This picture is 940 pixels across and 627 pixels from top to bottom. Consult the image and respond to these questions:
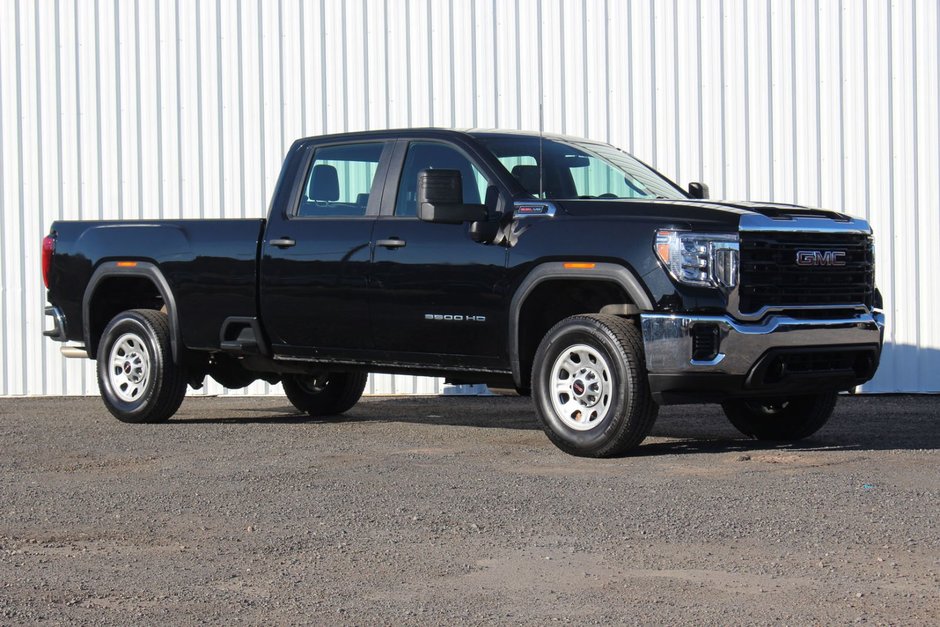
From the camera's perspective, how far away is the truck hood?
8.38 m

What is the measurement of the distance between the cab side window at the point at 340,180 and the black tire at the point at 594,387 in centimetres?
186

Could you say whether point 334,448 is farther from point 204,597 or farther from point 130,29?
point 130,29

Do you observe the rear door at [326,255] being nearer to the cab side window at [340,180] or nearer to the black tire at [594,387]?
the cab side window at [340,180]

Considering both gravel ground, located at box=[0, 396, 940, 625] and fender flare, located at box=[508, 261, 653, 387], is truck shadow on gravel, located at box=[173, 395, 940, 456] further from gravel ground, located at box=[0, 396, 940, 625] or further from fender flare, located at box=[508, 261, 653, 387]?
fender flare, located at box=[508, 261, 653, 387]

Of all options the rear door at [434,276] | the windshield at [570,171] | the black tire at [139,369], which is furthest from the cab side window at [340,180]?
the black tire at [139,369]

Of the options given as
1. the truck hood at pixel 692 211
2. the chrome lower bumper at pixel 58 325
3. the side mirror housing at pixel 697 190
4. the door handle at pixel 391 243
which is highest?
the side mirror housing at pixel 697 190

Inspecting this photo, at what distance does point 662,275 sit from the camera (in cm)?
835

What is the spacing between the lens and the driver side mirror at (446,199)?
9.00 m

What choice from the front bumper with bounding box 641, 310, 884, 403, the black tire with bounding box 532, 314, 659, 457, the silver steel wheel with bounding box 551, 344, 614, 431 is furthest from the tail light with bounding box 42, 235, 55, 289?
the front bumper with bounding box 641, 310, 884, 403

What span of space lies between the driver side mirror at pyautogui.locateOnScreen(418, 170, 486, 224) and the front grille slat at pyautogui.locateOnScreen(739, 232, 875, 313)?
1.66 m

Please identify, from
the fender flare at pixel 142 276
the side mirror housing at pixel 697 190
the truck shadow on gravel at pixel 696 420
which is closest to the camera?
the truck shadow on gravel at pixel 696 420

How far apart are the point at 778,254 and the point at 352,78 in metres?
6.97

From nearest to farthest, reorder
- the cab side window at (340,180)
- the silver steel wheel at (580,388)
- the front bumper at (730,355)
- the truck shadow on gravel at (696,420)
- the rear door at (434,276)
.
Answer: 1. the front bumper at (730,355)
2. the silver steel wheel at (580,388)
3. the rear door at (434,276)
4. the truck shadow on gravel at (696,420)
5. the cab side window at (340,180)

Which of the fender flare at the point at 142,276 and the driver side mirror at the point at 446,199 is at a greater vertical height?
the driver side mirror at the point at 446,199
